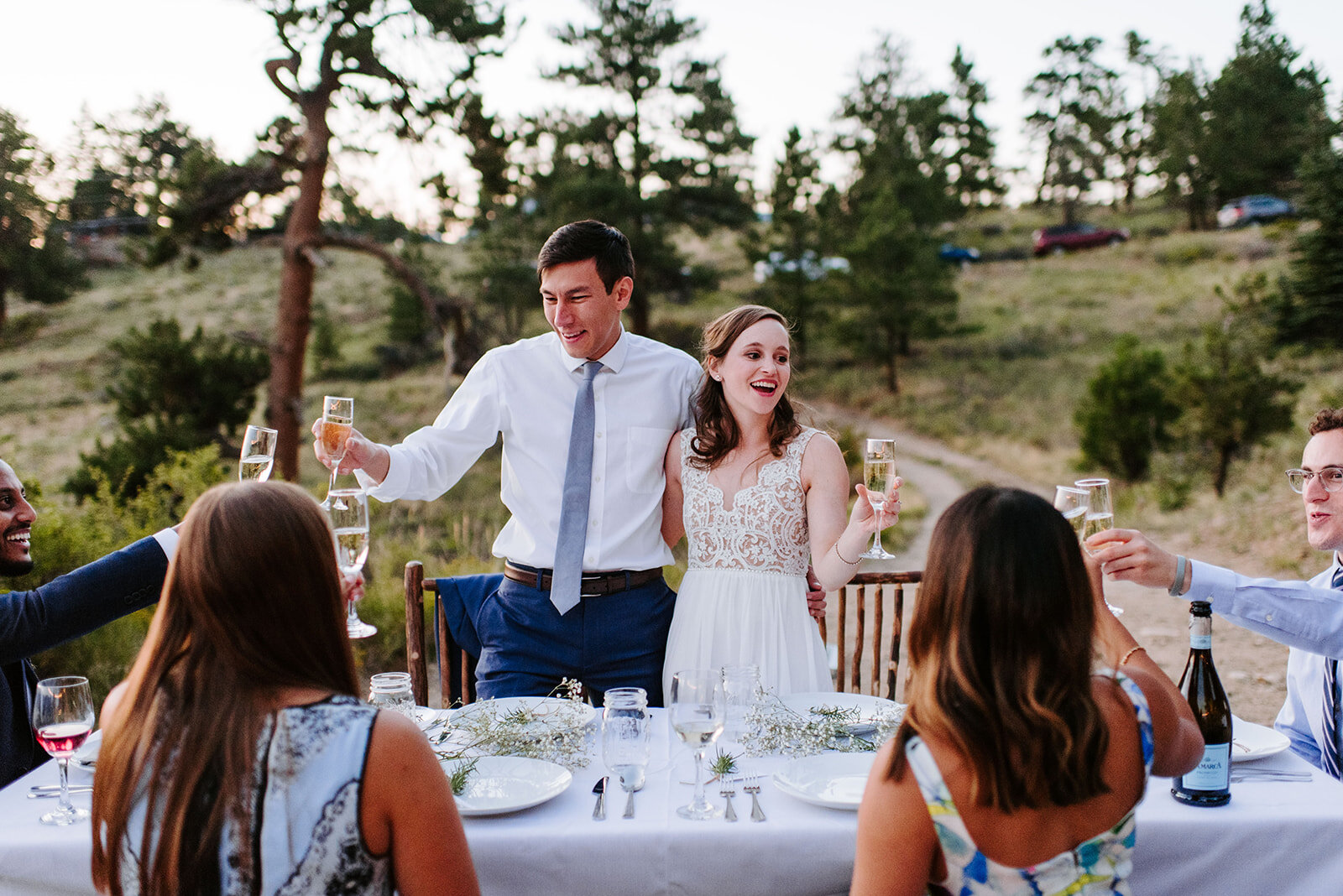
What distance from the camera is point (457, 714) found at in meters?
2.50

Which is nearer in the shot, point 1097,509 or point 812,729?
point 1097,509

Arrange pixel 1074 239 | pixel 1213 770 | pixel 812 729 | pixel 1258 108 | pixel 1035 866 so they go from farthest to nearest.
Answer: pixel 1074 239 → pixel 1258 108 → pixel 812 729 → pixel 1213 770 → pixel 1035 866

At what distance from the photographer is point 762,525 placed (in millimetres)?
3164

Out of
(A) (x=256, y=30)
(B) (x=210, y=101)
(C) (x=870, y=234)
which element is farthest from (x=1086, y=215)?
(A) (x=256, y=30)

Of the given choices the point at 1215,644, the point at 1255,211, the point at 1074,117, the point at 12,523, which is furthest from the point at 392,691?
the point at 1074,117

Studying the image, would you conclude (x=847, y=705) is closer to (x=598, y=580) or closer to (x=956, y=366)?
(x=598, y=580)

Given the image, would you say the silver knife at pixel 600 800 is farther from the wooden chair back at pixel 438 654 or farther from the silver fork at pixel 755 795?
the wooden chair back at pixel 438 654

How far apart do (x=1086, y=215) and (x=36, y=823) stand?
50.6 m

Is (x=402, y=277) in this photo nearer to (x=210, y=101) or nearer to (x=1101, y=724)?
(x=210, y=101)

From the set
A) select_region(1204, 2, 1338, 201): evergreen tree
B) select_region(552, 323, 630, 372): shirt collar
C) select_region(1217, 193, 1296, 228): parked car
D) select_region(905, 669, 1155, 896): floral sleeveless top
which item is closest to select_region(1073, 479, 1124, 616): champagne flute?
select_region(905, 669, 1155, 896): floral sleeveless top

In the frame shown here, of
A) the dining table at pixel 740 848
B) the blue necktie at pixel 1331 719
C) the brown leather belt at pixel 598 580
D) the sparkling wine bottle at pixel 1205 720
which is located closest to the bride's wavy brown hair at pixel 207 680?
the dining table at pixel 740 848

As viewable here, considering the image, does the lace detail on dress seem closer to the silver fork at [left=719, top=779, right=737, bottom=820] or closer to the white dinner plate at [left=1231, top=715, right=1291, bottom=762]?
the silver fork at [left=719, top=779, right=737, bottom=820]

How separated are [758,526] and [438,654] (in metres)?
1.15

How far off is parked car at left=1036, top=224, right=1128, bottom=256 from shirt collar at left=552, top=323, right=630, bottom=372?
135ft
